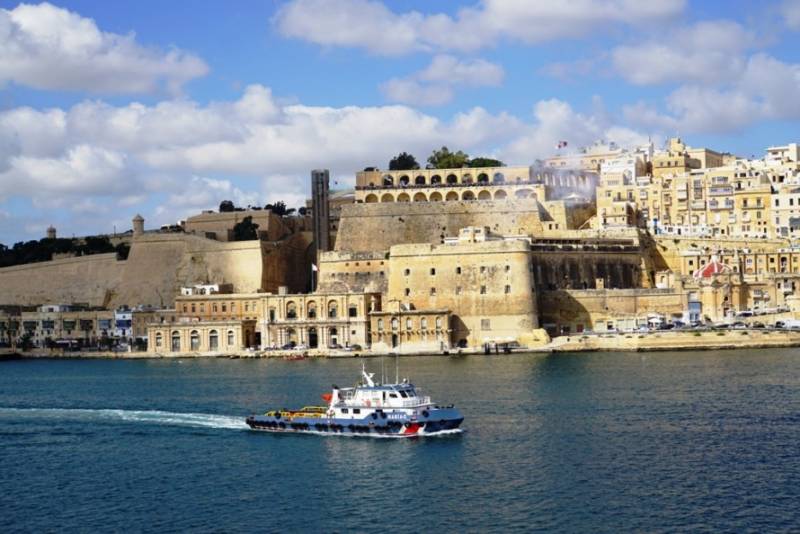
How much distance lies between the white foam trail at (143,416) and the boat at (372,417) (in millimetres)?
1378

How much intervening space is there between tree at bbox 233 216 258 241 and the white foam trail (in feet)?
110

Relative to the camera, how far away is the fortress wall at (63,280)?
6975 centimetres

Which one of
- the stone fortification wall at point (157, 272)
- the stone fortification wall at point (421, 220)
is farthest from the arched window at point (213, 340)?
the stone fortification wall at point (421, 220)

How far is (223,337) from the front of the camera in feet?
183

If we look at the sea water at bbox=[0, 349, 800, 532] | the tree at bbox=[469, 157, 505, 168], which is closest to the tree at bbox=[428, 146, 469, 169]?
the tree at bbox=[469, 157, 505, 168]

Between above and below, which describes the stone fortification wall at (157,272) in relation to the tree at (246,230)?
below

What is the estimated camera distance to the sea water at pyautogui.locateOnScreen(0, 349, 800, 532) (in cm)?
2081

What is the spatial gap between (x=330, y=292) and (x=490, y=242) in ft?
24.6

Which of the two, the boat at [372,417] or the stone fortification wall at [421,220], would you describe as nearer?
→ the boat at [372,417]

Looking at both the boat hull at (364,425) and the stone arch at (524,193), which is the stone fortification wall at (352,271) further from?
the boat hull at (364,425)

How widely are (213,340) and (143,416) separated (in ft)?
75.0

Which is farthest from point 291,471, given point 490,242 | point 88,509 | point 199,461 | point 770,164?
point 770,164

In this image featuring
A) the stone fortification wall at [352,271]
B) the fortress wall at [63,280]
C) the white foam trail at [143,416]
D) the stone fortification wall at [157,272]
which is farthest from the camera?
the fortress wall at [63,280]

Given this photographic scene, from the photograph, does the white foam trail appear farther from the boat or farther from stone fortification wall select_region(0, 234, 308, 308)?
stone fortification wall select_region(0, 234, 308, 308)
